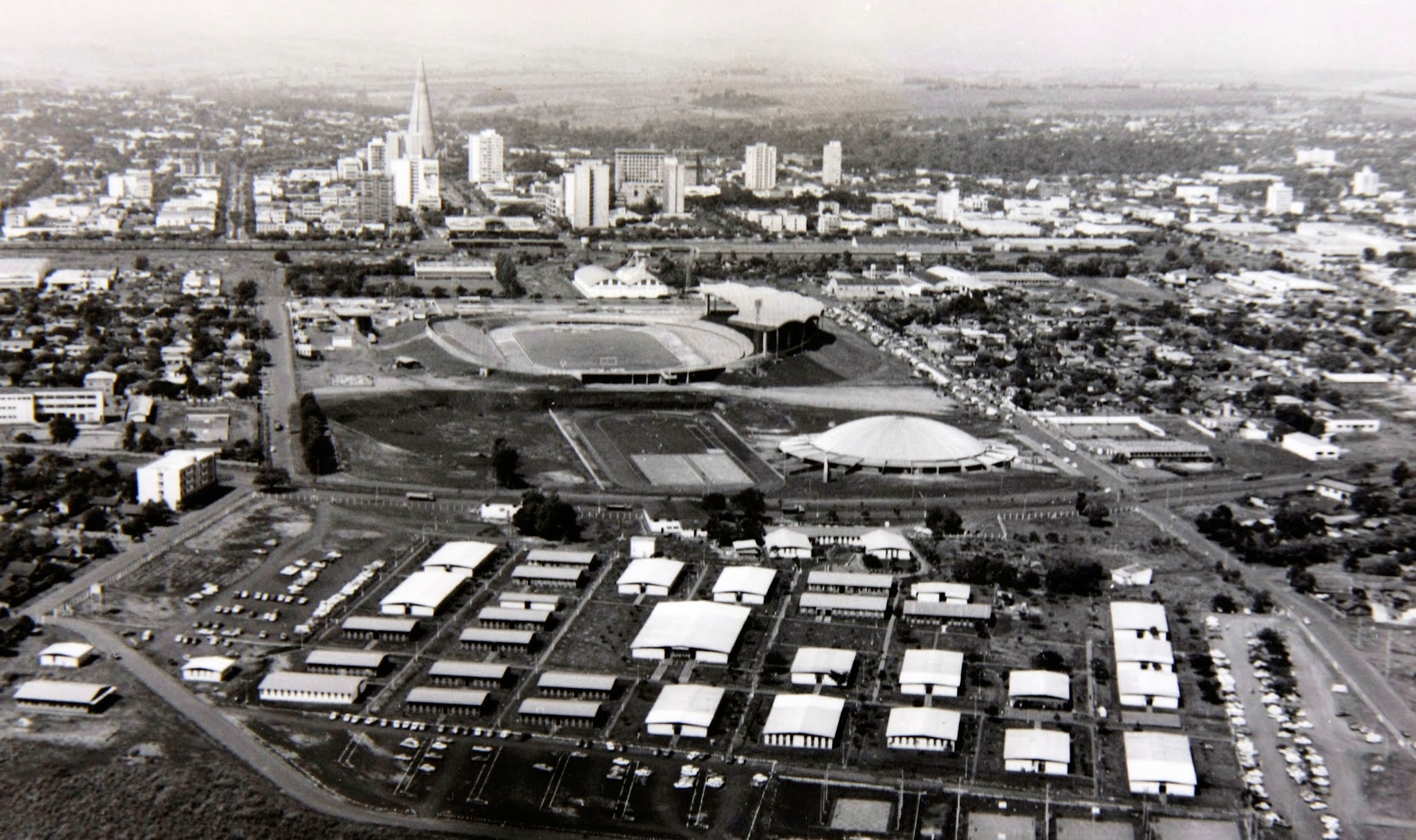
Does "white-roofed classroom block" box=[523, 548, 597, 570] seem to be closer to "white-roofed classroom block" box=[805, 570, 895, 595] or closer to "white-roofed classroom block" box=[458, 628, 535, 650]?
"white-roofed classroom block" box=[458, 628, 535, 650]

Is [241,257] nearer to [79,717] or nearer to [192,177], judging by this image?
[192,177]

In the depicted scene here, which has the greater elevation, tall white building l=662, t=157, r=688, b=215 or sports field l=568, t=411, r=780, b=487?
tall white building l=662, t=157, r=688, b=215

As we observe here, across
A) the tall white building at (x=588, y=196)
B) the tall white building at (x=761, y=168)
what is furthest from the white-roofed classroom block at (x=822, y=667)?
the tall white building at (x=761, y=168)

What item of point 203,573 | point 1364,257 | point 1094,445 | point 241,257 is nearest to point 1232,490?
point 1094,445

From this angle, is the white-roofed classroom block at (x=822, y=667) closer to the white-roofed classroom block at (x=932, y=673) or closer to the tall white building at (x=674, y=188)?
the white-roofed classroom block at (x=932, y=673)

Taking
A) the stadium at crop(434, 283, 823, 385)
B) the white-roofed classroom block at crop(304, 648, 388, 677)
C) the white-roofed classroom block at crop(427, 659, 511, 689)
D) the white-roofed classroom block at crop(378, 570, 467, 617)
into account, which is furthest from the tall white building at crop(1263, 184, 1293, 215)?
the white-roofed classroom block at crop(304, 648, 388, 677)
